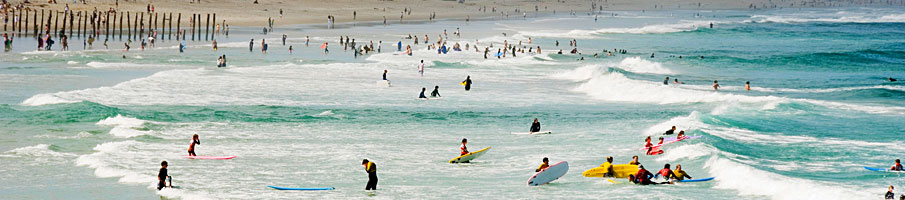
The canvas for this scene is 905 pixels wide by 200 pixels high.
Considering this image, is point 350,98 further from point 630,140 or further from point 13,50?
point 13,50

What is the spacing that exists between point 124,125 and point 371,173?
1112 centimetres

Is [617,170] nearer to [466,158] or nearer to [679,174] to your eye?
[679,174]

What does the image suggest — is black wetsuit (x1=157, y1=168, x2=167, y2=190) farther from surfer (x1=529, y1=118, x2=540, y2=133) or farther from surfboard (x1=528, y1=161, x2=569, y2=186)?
surfer (x1=529, y1=118, x2=540, y2=133)

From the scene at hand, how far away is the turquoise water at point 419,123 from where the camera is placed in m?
22.1

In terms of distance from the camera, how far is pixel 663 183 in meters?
22.6

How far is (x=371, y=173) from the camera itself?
20.8m

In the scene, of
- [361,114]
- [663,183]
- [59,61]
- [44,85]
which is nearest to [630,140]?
[663,183]

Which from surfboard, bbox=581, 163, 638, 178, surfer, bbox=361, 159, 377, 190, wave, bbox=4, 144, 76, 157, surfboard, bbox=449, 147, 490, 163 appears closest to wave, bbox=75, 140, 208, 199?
wave, bbox=4, 144, 76, 157

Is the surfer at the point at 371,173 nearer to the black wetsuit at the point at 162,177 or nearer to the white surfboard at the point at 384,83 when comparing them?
the black wetsuit at the point at 162,177

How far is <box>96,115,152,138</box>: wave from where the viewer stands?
90.6 feet

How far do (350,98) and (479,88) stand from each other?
24.7 feet

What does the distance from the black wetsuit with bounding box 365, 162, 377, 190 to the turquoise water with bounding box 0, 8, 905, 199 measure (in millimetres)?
277

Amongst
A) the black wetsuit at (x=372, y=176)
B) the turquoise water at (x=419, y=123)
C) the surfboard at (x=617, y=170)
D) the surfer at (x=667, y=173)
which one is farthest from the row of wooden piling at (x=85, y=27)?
the surfer at (x=667, y=173)

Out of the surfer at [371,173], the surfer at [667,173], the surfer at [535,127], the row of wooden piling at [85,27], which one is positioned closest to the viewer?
the surfer at [371,173]
